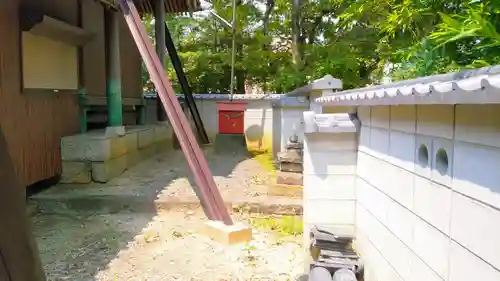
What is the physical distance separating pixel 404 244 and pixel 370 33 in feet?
30.9

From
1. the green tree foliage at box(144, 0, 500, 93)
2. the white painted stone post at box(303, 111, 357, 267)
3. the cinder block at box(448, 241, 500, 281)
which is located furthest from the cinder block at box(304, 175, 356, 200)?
the green tree foliage at box(144, 0, 500, 93)

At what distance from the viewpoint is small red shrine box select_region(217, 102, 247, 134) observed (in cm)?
1066

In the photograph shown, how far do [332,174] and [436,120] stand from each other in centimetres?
151

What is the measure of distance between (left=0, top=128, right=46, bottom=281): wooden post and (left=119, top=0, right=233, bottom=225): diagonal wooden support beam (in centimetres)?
382

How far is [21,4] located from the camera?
5.41 meters

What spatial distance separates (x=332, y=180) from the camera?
3.46 m

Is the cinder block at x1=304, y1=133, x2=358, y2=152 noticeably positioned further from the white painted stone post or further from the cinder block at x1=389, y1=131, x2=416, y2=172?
the cinder block at x1=389, y1=131, x2=416, y2=172

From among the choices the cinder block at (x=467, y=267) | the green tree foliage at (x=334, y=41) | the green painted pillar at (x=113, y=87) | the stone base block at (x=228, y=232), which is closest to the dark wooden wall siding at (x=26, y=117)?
the green painted pillar at (x=113, y=87)

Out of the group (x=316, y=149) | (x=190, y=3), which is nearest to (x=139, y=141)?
(x=190, y=3)

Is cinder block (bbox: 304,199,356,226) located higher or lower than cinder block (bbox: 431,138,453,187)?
lower

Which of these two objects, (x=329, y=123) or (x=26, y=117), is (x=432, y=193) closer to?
(x=329, y=123)

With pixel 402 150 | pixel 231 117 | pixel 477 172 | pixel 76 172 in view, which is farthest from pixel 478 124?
pixel 231 117

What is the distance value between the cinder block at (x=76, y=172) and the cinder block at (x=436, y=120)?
16.8 ft

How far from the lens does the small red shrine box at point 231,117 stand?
1066 cm
